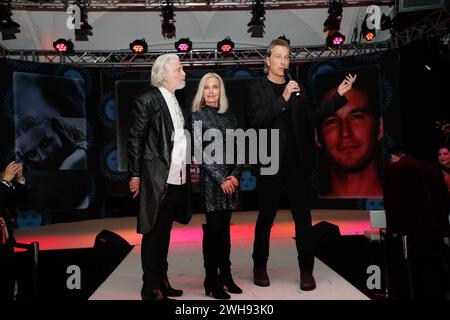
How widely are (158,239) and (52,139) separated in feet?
22.7

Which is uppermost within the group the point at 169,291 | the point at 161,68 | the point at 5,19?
the point at 5,19

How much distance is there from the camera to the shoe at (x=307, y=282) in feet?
11.3

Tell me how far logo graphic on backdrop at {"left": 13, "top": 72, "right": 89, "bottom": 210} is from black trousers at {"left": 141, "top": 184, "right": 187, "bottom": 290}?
6487 mm

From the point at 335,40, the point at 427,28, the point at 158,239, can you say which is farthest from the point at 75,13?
the point at 158,239

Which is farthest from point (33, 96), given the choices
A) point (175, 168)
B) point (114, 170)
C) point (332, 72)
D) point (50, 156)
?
point (175, 168)

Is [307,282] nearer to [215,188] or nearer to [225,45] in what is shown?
[215,188]

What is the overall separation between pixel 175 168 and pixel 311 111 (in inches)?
46.2

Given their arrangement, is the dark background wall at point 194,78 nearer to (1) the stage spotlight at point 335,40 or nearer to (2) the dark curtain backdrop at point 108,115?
(2) the dark curtain backdrop at point 108,115

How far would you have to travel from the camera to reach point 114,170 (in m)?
10.7

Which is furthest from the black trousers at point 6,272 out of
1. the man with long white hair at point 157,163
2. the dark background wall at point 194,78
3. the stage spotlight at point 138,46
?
the stage spotlight at point 138,46

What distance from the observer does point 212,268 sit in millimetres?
3326

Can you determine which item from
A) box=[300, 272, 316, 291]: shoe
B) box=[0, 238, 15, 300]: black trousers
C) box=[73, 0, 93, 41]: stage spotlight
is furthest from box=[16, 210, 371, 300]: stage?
box=[73, 0, 93, 41]: stage spotlight

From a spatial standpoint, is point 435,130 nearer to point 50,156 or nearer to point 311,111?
point 311,111

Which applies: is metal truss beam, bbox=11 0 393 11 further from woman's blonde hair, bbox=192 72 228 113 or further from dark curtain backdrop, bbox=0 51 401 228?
woman's blonde hair, bbox=192 72 228 113
